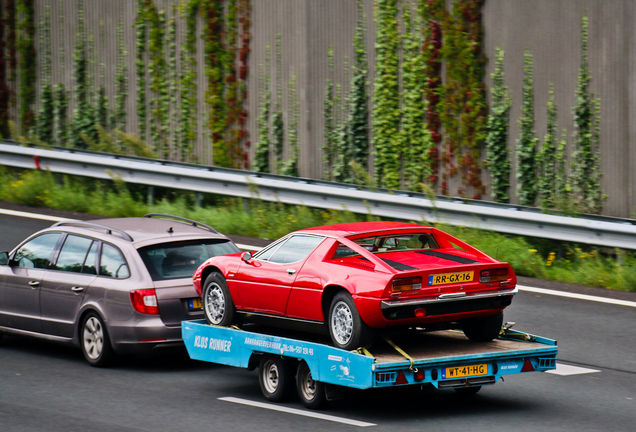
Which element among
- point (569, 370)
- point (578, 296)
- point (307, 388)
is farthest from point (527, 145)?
point (307, 388)

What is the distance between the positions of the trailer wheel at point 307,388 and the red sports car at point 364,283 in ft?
1.38

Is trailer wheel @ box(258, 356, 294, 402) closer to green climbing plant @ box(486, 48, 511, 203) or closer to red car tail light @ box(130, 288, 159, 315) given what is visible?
red car tail light @ box(130, 288, 159, 315)

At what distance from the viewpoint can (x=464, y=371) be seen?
848 centimetres

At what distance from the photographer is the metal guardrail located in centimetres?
1464

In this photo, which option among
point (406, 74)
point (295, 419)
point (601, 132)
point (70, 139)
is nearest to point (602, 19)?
point (601, 132)

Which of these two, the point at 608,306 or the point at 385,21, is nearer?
the point at 608,306

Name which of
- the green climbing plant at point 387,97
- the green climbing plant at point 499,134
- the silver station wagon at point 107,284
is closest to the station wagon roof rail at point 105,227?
the silver station wagon at point 107,284

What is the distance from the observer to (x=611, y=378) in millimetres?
10102

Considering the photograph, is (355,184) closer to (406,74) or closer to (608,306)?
(406,74)

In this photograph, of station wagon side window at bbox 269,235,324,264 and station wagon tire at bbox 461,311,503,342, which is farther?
station wagon side window at bbox 269,235,324,264

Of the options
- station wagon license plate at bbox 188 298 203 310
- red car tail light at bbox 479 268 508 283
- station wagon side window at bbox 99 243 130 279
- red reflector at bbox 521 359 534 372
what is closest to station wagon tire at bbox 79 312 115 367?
station wagon side window at bbox 99 243 130 279

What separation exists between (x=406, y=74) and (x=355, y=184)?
7.20 ft

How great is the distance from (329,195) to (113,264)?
6.78 metres

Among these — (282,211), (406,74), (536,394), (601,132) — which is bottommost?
(536,394)
